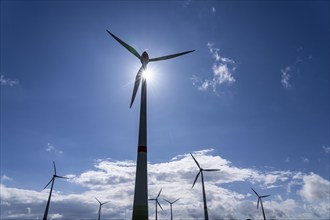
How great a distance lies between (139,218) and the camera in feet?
Result: 114

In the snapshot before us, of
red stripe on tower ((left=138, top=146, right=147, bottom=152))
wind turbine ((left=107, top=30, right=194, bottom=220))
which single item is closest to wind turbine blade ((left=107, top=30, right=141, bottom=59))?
wind turbine ((left=107, top=30, right=194, bottom=220))

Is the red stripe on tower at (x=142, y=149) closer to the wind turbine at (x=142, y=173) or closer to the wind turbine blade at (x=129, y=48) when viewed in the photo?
the wind turbine at (x=142, y=173)

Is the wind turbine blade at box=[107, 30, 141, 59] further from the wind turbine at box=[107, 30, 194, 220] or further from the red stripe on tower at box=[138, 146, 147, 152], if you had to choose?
the red stripe on tower at box=[138, 146, 147, 152]

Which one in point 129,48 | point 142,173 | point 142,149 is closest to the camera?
point 142,173

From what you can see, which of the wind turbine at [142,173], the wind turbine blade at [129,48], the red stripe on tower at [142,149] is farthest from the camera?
the wind turbine blade at [129,48]

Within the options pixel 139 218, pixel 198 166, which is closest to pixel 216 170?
pixel 198 166

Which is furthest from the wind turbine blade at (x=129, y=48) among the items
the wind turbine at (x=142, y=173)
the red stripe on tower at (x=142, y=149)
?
the red stripe on tower at (x=142, y=149)

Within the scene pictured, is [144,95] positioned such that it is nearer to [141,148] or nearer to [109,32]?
[141,148]

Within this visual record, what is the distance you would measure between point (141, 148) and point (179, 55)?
3275 centimetres

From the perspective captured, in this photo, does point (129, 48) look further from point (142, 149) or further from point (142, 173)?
point (142, 173)

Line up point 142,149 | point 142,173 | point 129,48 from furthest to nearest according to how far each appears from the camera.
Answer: point 129,48
point 142,149
point 142,173

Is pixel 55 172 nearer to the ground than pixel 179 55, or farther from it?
nearer to the ground

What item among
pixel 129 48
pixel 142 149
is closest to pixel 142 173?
pixel 142 149

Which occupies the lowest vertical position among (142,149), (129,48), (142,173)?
(142,173)
